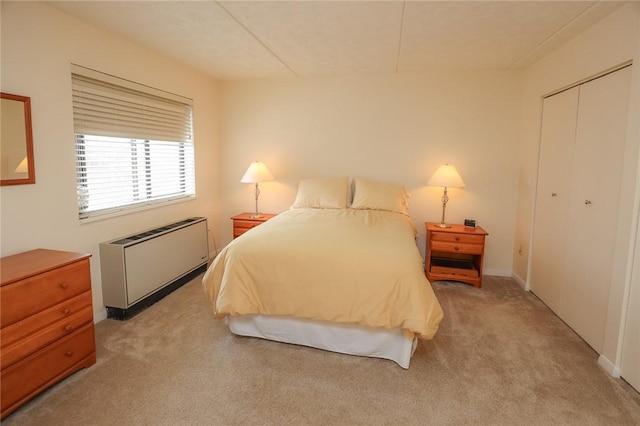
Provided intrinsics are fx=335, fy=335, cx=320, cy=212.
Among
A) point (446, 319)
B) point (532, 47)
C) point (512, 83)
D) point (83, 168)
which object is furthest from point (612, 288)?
point (83, 168)

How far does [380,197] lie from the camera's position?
12.1 ft

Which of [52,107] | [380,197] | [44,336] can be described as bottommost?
[44,336]

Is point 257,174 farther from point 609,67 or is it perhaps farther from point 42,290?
point 609,67

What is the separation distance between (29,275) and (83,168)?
1151 mm

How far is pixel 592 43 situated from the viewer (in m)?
Result: 2.45

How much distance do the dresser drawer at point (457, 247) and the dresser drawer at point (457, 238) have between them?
3 centimetres

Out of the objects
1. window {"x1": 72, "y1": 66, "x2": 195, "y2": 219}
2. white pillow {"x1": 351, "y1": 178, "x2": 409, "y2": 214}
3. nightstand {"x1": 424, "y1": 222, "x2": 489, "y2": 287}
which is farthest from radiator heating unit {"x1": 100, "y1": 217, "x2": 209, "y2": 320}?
nightstand {"x1": 424, "y1": 222, "x2": 489, "y2": 287}

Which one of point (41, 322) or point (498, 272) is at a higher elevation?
point (41, 322)

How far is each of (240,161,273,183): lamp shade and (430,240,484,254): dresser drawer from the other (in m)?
2.06

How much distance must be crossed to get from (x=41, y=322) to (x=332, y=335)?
166 centimetres

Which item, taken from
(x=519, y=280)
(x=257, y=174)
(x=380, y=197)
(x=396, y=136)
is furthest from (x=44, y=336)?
(x=519, y=280)

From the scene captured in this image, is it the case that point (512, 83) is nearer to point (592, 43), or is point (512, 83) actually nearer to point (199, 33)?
point (592, 43)

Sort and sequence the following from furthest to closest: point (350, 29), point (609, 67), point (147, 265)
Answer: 1. point (147, 265)
2. point (350, 29)
3. point (609, 67)

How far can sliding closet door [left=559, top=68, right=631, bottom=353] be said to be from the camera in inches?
88.0
